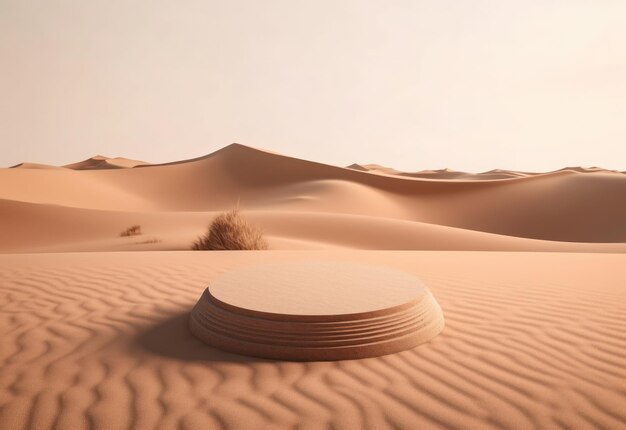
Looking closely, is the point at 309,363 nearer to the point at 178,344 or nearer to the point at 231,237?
the point at 178,344

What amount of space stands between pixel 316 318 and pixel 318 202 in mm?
19946

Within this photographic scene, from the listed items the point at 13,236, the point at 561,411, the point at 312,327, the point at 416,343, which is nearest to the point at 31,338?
the point at 312,327

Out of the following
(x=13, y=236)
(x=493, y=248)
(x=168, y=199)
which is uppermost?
(x=168, y=199)

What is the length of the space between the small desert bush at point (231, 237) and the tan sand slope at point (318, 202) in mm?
3849

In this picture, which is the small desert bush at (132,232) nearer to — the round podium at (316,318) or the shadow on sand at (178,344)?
the shadow on sand at (178,344)

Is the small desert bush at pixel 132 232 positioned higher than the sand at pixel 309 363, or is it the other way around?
the small desert bush at pixel 132 232

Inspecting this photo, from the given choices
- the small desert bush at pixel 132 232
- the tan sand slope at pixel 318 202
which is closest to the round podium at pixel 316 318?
the tan sand slope at pixel 318 202

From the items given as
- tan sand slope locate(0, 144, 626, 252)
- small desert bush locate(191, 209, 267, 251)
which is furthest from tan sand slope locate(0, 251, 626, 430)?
tan sand slope locate(0, 144, 626, 252)

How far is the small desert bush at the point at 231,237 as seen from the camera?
29.1 ft

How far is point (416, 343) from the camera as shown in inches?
124

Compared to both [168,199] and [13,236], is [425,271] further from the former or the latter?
[168,199]

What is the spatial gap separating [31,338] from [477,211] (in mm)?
24362

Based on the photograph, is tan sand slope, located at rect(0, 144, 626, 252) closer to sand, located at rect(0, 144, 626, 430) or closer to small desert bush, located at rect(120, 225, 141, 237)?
small desert bush, located at rect(120, 225, 141, 237)

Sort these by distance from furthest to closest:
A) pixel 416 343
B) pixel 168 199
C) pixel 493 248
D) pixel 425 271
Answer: pixel 168 199 → pixel 493 248 → pixel 425 271 → pixel 416 343
